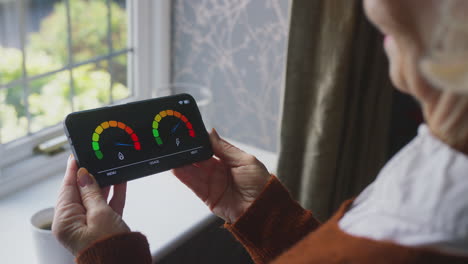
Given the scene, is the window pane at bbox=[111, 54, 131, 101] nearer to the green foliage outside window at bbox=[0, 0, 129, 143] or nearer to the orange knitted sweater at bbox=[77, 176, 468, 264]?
the green foliage outside window at bbox=[0, 0, 129, 143]

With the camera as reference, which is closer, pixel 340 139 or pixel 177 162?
pixel 177 162

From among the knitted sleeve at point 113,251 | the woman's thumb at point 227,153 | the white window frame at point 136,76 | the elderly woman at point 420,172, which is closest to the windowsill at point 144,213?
the white window frame at point 136,76

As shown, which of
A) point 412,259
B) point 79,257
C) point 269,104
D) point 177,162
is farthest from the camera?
point 269,104

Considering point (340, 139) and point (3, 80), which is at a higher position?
point (3, 80)

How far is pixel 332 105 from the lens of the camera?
1263 mm

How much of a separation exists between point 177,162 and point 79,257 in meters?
0.27

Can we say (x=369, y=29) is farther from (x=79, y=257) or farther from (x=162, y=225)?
(x=79, y=257)

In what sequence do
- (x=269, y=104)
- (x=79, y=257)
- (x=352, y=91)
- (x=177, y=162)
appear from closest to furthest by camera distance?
(x=79, y=257) → (x=177, y=162) → (x=352, y=91) → (x=269, y=104)

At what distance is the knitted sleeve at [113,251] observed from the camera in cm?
71

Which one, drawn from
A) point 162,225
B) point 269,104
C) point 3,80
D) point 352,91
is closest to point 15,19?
point 3,80

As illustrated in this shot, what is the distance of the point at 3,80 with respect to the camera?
4.05ft

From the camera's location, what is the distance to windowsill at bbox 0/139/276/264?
1104 mm

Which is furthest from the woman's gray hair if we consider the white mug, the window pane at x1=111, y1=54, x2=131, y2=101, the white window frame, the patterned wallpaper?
the window pane at x1=111, y1=54, x2=131, y2=101

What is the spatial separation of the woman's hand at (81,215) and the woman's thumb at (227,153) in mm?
241
